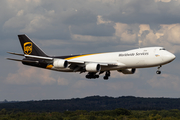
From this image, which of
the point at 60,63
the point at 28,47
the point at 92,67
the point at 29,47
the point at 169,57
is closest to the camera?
the point at 169,57

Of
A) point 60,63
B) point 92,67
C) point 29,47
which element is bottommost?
point 92,67

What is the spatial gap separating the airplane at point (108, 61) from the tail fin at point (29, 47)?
10.9 feet

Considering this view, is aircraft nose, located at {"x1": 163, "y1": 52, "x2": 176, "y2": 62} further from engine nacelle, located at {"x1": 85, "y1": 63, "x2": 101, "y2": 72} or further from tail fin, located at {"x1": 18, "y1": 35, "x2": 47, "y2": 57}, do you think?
tail fin, located at {"x1": 18, "y1": 35, "x2": 47, "y2": 57}

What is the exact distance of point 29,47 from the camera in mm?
78812

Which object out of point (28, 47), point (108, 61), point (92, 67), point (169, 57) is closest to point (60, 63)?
point (92, 67)

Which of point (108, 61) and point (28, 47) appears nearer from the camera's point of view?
point (108, 61)

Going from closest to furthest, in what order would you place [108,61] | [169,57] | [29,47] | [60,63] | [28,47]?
[169,57] < [60,63] < [108,61] < [29,47] < [28,47]

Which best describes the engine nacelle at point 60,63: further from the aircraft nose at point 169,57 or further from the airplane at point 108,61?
the aircraft nose at point 169,57

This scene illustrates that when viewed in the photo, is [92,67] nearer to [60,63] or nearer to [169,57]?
[60,63]

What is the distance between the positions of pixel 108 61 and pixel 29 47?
2492 centimetres

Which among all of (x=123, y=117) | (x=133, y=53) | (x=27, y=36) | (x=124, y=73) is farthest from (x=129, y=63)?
(x=123, y=117)

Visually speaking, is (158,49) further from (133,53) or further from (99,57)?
(99,57)

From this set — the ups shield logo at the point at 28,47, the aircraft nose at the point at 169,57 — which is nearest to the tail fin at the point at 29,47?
the ups shield logo at the point at 28,47

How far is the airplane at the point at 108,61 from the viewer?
60812mm
